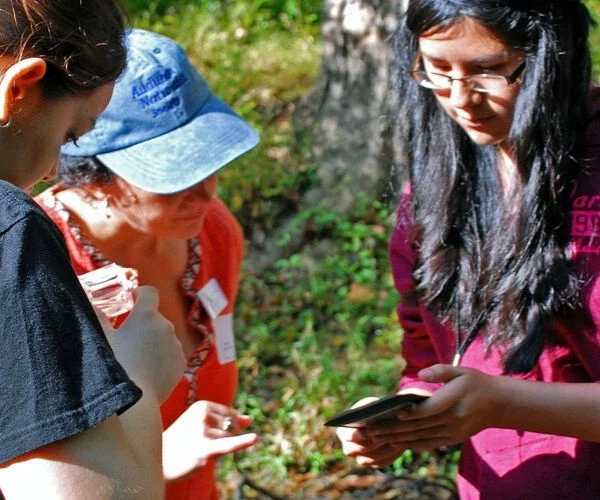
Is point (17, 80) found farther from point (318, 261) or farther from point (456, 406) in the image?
point (318, 261)

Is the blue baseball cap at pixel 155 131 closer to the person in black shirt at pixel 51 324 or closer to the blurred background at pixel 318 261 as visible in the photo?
the person in black shirt at pixel 51 324

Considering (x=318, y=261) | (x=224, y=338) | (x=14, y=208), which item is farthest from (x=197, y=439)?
(x=318, y=261)

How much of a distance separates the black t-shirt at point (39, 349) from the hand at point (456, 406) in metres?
0.80

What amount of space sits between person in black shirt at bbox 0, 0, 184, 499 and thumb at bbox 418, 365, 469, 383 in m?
0.66

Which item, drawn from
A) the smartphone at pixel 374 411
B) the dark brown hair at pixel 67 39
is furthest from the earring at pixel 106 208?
the dark brown hair at pixel 67 39

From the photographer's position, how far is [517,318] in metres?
1.96

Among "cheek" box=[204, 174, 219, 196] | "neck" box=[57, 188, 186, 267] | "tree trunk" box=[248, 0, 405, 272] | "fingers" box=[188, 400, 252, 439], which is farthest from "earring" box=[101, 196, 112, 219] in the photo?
"tree trunk" box=[248, 0, 405, 272]

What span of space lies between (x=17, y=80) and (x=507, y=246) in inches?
42.9

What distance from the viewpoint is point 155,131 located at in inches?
85.1

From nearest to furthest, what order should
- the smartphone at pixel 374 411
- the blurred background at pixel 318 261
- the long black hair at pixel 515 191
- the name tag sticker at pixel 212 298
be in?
the smartphone at pixel 374 411, the long black hair at pixel 515 191, the name tag sticker at pixel 212 298, the blurred background at pixel 318 261

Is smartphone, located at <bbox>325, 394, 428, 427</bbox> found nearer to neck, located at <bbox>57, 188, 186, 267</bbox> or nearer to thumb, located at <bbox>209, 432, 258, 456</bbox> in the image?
thumb, located at <bbox>209, 432, 258, 456</bbox>

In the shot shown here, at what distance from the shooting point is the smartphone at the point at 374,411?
1.77 meters

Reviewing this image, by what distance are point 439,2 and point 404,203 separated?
0.50m

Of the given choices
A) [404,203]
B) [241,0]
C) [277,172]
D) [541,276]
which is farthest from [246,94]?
[541,276]
